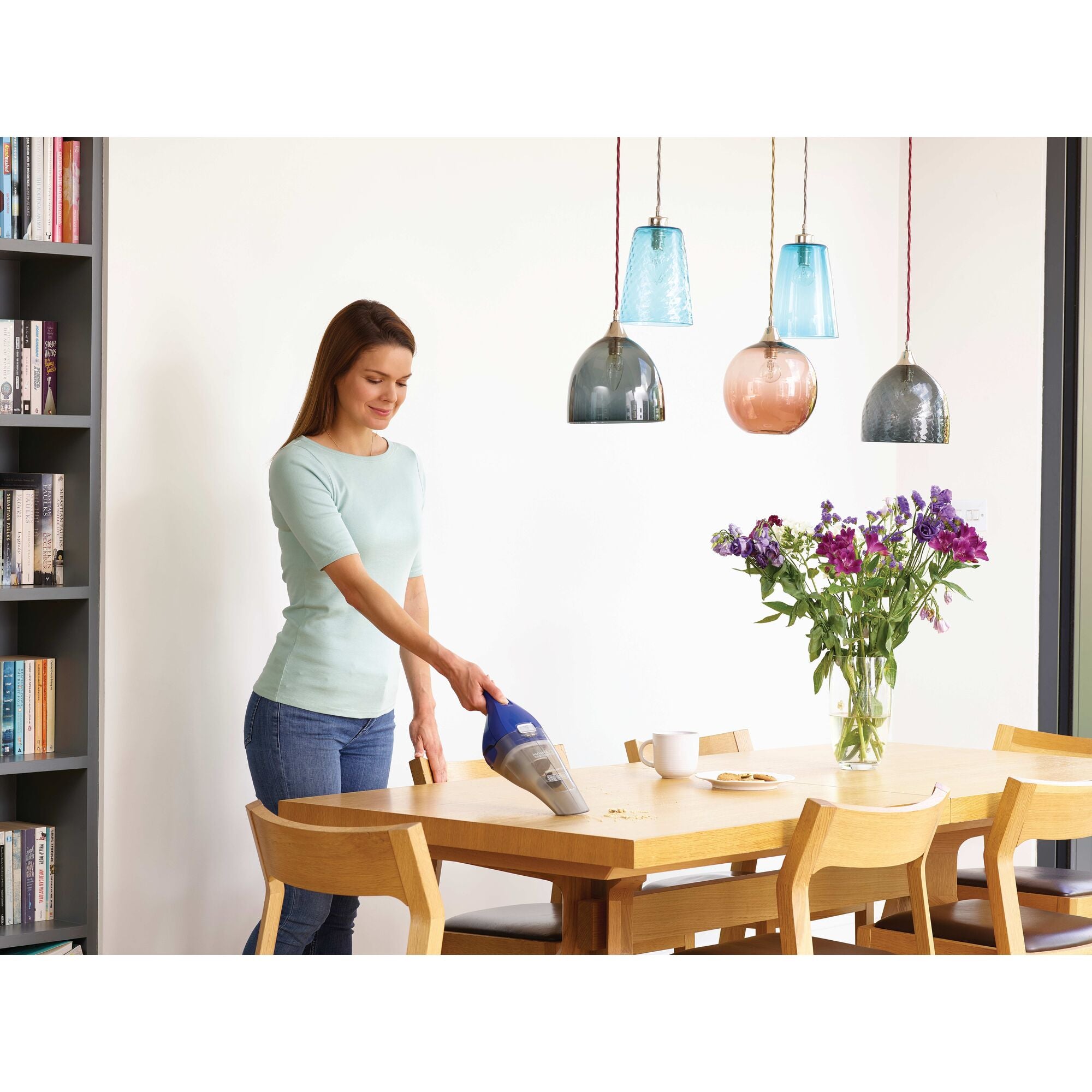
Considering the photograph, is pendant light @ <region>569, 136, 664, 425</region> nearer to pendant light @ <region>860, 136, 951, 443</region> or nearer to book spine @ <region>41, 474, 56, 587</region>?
pendant light @ <region>860, 136, 951, 443</region>

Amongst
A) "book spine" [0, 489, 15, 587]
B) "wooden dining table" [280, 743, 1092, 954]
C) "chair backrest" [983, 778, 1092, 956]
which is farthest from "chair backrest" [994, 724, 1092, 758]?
"book spine" [0, 489, 15, 587]

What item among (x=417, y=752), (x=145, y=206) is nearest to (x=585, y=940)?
(x=417, y=752)

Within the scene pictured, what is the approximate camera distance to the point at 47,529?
2.91 meters

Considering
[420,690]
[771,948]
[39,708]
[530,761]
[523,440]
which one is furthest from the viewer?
[523,440]

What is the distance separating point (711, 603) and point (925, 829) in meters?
2.22

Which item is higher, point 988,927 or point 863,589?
point 863,589

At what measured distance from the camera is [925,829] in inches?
88.8

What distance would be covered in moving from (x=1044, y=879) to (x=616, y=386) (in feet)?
4.96

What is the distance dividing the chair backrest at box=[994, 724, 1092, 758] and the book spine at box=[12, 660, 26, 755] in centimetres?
219

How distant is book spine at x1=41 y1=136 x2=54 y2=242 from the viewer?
282cm

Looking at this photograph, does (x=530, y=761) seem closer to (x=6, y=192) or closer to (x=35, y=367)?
(x=35, y=367)

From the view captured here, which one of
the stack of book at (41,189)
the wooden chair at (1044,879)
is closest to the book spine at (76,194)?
the stack of book at (41,189)

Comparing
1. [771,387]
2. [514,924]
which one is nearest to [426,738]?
[514,924]

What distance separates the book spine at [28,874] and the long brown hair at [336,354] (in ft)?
3.04
